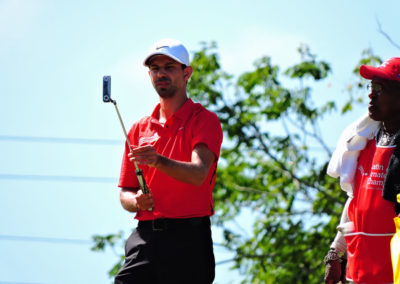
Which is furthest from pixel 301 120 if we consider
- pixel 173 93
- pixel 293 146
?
pixel 173 93

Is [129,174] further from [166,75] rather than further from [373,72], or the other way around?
[373,72]

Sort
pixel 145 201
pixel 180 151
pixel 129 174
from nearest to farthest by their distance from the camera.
Answer: pixel 145 201
pixel 180 151
pixel 129 174

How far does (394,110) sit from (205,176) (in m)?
1.04

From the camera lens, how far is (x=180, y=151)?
15.6 feet

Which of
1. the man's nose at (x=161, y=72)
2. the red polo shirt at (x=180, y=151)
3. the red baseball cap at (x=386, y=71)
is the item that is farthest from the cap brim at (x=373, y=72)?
the man's nose at (x=161, y=72)

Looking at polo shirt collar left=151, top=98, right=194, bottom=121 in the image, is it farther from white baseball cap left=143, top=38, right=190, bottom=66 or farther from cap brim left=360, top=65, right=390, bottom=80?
cap brim left=360, top=65, right=390, bottom=80

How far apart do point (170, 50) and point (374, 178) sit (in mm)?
1275

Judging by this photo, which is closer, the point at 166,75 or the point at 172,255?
the point at 172,255

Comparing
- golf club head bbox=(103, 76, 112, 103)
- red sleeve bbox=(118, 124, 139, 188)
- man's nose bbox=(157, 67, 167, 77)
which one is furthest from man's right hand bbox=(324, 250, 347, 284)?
golf club head bbox=(103, 76, 112, 103)

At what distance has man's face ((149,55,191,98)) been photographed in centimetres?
488

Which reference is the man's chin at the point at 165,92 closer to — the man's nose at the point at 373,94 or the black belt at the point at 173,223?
the black belt at the point at 173,223

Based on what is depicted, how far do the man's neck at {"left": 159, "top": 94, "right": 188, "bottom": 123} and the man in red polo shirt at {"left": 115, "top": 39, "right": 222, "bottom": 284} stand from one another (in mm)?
23

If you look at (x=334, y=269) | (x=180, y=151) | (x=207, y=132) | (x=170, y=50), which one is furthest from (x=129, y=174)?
(x=334, y=269)

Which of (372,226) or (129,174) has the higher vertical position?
(129,174)
